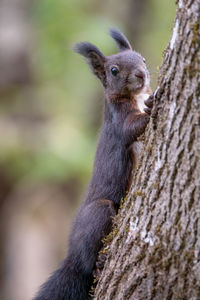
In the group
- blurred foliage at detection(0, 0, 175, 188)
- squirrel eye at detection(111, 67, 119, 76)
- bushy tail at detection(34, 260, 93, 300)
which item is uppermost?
blurred foliage at detection(0, 0, 175, 188)

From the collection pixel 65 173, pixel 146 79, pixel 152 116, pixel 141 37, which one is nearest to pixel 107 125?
pixel 146 79

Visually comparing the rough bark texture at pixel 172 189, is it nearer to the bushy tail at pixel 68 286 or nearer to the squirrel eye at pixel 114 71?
the bushy tail at pixel 68 286

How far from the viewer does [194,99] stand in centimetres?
279

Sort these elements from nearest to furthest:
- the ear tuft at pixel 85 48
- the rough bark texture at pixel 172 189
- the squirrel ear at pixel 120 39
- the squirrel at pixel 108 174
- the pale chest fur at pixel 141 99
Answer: the rough bark texture at pixel 172 189 → the squirrel at pixel 108 174 → the pale chest fur at pixel 141 99 → the ear tuft at pixel 85 48 → the squirrel ear at pixel 120 39

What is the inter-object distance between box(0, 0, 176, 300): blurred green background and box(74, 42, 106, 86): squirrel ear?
4.27 m

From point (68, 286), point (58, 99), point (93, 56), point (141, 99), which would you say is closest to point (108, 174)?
point (141, 99)

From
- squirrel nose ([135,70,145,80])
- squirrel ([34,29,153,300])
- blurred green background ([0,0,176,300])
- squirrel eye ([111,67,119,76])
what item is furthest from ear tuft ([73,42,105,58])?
blurred green background ([0,0,176,300])

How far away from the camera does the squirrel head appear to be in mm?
4539

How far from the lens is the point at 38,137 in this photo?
950 centimetres

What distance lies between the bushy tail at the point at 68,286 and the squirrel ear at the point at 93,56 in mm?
1756

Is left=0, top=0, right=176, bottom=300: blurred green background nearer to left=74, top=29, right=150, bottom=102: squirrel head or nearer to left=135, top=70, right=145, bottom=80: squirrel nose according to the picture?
left=74, top=29, right=150, bottom=102: squirrel head

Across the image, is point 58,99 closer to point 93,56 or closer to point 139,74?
point 93,56

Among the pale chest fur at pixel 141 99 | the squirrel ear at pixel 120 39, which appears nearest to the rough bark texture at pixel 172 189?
the pale chest fur at pixel 141 99

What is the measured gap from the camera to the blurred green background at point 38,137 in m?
9.38
